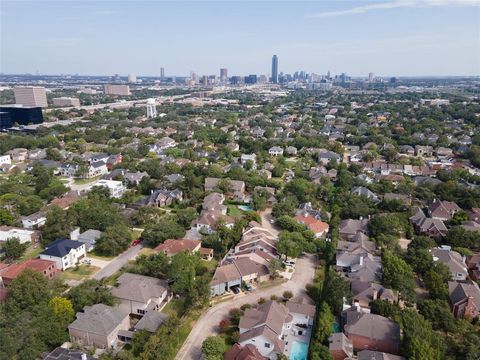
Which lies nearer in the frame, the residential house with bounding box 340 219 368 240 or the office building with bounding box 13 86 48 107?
the residential house with bounding box 340 219 368 240

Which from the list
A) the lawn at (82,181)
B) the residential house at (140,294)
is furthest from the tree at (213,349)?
the lawn at (82,181)

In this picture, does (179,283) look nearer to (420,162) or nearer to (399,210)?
(399,210)

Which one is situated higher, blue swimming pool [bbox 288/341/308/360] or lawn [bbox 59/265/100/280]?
blue swimming pool [bbox 288/341/308/360]

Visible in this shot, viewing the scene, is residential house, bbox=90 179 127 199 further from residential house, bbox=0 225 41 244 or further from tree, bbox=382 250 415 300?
tree, bbox=382 250 415 300

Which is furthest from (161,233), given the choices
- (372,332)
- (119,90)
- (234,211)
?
(119,90)

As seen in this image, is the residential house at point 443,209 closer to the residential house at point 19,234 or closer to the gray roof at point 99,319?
the gray roof at point 99,319

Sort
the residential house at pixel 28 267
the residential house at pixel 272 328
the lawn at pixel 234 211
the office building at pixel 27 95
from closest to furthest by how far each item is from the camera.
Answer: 1. the residential house at pixel 272 328
2. the residential house at pixel 28 267
3. the lawn at pixel 234 211
4. the office building at pixel 27 95

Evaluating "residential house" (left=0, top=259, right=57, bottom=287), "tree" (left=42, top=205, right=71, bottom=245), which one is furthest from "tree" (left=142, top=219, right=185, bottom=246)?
"residential house" (left=0, top=259, right=57, bottom=287)

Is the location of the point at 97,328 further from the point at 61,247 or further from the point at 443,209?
the point at 443,209
